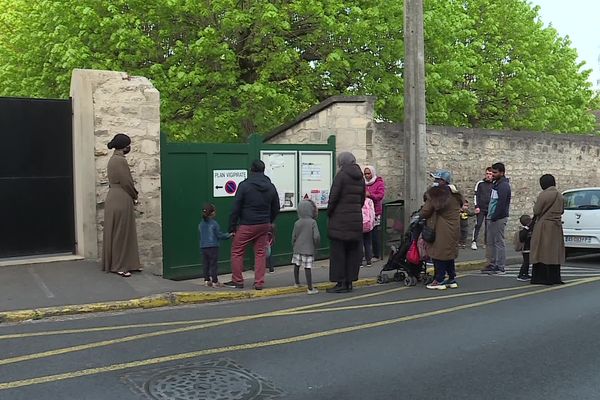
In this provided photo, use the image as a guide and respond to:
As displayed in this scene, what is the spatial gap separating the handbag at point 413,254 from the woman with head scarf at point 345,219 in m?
1.03

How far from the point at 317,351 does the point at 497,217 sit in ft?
18.6

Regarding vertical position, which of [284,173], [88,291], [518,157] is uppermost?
[518,157]

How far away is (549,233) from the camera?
8.91m

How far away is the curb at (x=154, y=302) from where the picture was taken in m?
6.37

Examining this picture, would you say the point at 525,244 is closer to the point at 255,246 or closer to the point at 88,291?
the point at 255,246

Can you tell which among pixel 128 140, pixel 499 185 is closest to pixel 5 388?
pixel 128 140

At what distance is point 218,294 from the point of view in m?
7.88

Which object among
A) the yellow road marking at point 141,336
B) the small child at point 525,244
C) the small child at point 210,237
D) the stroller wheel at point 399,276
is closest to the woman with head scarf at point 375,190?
the stroller wheel at point 399,276

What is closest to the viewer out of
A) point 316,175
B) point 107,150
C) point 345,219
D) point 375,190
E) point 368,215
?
point 345,219

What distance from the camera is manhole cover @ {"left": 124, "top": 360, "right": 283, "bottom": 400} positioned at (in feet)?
13.8

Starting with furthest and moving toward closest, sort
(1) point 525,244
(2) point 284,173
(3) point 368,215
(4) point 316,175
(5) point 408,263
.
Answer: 1. (4) point 316,175
2. (2) point 284,173
3. (3) point 368,215
4. (1) point 525,244
5. (5) point 408,263

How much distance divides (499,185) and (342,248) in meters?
3.44

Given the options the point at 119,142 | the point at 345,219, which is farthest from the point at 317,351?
the point at 119,142

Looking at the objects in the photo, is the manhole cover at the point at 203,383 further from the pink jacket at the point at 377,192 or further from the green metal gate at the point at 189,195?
the pink jacket at the point at 377,192
